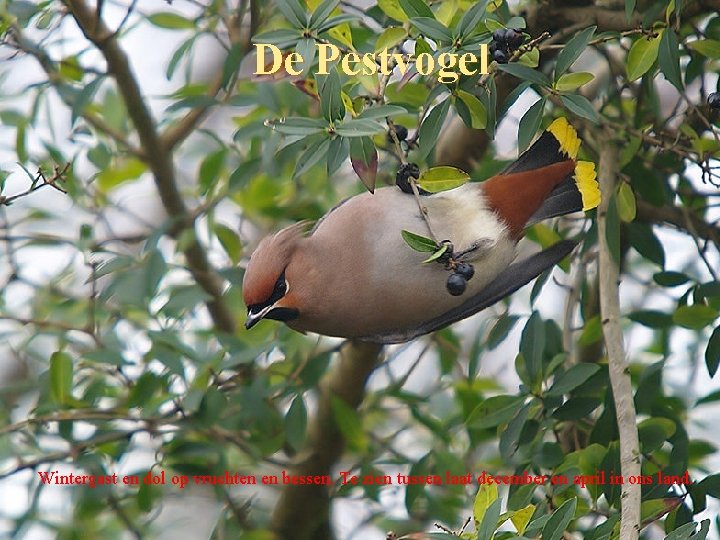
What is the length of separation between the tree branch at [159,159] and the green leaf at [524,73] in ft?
4.08

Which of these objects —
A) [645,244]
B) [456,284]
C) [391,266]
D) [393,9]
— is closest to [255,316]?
[391,266]

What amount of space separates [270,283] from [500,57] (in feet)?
2.54

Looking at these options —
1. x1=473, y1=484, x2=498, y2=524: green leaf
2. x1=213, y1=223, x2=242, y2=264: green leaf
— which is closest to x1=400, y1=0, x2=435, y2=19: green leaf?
x1=473, y1=484, x2=498, y2=524: green leaf

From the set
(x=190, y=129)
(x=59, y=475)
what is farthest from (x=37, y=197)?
(x=59, y=475)

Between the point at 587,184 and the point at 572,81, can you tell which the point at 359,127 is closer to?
the point at 572,81

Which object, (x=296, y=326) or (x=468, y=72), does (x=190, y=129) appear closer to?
(x=296, y=326)

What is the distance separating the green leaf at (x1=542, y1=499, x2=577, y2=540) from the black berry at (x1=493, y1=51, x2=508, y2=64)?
790 millimetres

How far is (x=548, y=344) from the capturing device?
271 centimetres

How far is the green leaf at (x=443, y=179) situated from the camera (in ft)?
6.61

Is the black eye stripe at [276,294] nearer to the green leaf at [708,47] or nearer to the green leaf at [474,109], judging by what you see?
the green leaf at [474,109]

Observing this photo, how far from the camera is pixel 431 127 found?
6.72 ft

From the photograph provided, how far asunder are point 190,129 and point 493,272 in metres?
1.13

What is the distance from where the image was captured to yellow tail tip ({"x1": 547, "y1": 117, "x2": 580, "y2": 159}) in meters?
2.45

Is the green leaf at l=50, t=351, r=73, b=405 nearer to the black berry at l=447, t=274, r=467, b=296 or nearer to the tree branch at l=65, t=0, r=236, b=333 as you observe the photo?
the tree branch at l=65, t=0, r=236, b=333
